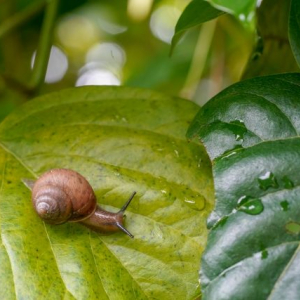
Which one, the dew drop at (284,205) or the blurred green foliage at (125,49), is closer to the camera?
the dew drop at (284,205)

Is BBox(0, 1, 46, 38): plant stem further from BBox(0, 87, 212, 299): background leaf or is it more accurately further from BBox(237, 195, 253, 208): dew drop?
BBox(237, 195, 253, 208): dew drop

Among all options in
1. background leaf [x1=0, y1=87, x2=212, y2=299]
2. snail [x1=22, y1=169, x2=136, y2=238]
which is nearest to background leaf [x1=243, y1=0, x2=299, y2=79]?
Result: background leaf [x1=0, y1=87, x2=212, y2=299]

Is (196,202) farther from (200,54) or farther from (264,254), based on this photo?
(200,54)

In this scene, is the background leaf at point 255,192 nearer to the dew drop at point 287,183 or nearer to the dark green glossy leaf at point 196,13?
the dew drop at point 287,183

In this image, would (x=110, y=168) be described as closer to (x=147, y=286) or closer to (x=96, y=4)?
(x=147, y=286)

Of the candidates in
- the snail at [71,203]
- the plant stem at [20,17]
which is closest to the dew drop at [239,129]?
the snail at [71,203]

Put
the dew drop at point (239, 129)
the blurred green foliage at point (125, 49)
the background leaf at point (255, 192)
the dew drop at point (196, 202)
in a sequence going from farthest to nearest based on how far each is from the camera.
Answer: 1. the blurred green foliage at point (125, 49)
2. the dew drop at point (196, 202)
3. the dew drop at point (239, 129)
4. the background leaf at point (255, 192)
